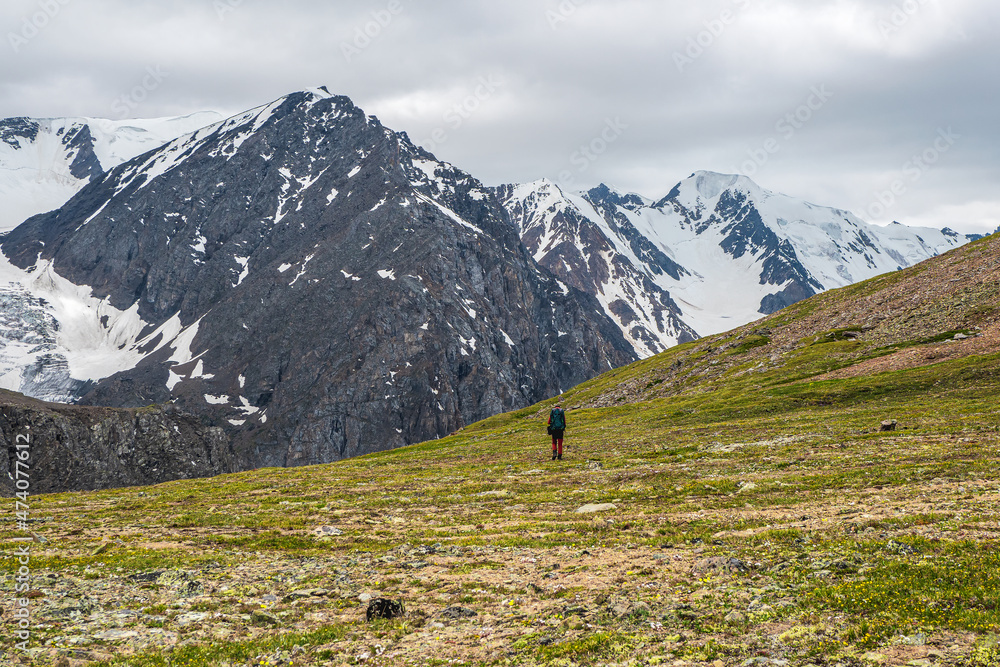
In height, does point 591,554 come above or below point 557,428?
below

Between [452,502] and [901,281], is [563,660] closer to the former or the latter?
[452,502]

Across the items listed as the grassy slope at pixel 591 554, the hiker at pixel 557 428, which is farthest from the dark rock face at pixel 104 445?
the hiker at pixel 557 428

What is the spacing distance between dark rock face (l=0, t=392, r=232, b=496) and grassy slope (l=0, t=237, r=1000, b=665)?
109 meters

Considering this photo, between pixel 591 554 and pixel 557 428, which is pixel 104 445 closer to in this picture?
pixel 557 428

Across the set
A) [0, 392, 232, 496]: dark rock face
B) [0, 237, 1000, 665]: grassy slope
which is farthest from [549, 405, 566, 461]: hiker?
[0, 392, 232, 496]: dark rock face

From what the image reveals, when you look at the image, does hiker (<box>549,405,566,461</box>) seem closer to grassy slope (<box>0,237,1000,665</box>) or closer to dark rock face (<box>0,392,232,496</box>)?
grassy slope (<box>0,237,1000,665</box>)

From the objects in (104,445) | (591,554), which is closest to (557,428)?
(591,554)

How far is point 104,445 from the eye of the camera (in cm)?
14062

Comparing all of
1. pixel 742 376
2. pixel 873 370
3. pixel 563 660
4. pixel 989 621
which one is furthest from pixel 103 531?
pixel 742 376

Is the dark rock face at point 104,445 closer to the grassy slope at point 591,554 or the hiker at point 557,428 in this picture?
the grassy slope at point 591,554

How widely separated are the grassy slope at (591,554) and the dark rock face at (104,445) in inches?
4285

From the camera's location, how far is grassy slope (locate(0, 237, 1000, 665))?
11914 millimetres

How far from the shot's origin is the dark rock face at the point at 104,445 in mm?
125250

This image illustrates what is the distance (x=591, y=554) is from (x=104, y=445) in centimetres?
15202
